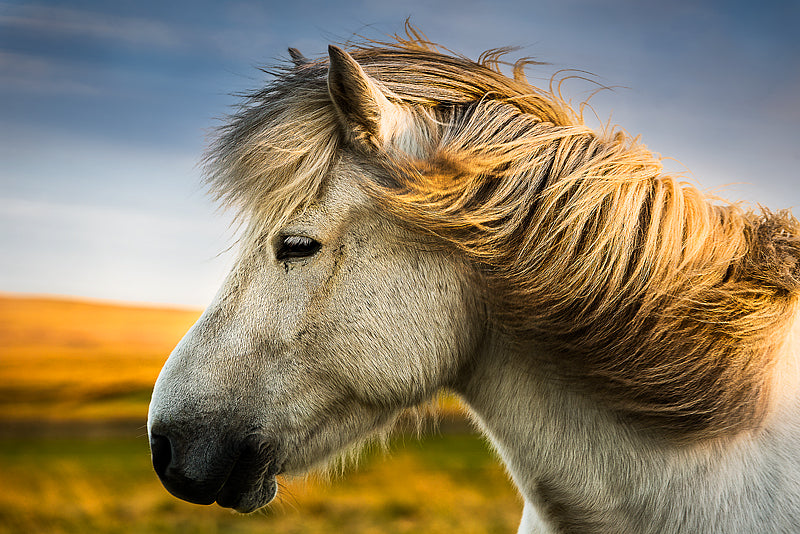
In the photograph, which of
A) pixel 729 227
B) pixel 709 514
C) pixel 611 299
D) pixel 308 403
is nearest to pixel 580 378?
pixel 611 299

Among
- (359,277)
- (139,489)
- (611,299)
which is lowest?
(139,489)

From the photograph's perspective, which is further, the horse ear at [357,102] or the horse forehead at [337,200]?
the horse forehead at [337,200]

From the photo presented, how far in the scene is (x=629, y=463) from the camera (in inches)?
53.9

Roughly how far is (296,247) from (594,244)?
84 cm

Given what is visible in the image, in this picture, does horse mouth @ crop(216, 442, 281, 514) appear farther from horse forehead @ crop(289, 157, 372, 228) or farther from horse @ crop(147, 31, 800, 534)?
horse forehead @ crop(289, 157, 372, 228)

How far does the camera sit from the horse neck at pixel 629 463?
132cm

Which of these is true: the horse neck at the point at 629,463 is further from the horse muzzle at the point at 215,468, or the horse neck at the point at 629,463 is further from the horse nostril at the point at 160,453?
the horse nostril at the point at 160,453

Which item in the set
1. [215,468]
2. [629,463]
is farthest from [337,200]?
[629,463]

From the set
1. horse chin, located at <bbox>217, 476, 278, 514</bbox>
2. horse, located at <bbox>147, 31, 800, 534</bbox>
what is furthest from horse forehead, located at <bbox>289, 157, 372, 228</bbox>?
horse chin, located at <bbox>217, 476, 278, 514</bbox>

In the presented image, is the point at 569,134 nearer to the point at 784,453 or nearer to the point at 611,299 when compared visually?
the point at 611,299

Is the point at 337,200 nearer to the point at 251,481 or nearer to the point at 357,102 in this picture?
the point at 357,102

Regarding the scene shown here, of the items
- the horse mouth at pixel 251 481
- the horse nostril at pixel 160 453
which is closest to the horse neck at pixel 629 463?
the horse mouth at pixel 251 481

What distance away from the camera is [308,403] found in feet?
4.84

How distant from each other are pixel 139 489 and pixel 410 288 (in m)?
11.0
